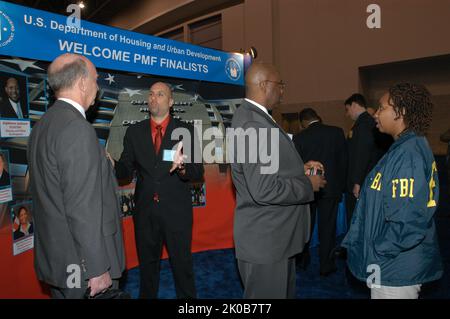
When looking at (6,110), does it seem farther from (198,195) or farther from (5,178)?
(198,195)

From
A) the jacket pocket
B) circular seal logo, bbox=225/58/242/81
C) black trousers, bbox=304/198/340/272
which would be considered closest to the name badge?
the jacket pocket

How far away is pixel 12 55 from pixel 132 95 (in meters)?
1.16

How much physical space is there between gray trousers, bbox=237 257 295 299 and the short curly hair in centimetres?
86

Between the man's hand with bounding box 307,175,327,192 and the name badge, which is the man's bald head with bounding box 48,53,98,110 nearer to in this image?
the name badge

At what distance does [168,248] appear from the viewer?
2.44 metres

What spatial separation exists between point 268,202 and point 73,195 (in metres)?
0.83

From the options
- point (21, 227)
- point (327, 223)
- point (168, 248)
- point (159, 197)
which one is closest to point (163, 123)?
point (159, 197)

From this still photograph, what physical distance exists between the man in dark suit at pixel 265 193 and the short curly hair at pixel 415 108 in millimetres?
516

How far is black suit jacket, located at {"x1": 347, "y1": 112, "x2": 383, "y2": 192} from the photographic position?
138 inches

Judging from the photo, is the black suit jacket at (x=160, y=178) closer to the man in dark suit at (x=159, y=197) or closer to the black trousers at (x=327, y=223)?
the man in dark suit at (x=159, y=197)

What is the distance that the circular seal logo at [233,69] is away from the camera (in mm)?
4059
